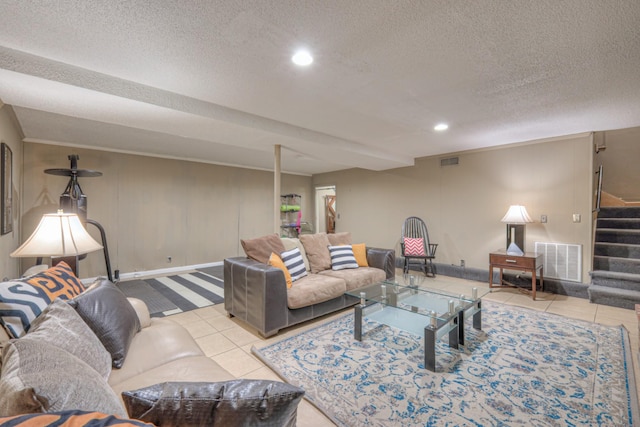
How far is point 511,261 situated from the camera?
4.12m

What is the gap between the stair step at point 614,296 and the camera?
11.5 ft

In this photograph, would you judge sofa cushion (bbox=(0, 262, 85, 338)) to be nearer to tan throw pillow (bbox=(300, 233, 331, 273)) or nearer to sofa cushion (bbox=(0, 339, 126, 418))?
sofa cushion (bbox=(0, 339, 126, 418))

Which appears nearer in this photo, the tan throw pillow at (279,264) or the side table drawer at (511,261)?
the tan throw pillow at (279,264)

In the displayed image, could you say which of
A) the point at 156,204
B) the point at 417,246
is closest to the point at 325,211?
the point at 417,246

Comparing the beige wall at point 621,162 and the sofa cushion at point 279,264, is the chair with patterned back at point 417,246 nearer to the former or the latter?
the sofa cushion at point 279,264

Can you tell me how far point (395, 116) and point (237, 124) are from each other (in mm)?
1872

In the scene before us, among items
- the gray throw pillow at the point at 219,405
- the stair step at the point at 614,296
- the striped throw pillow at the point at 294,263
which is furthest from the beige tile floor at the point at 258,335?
the gray throw pillow at the point at 219,405

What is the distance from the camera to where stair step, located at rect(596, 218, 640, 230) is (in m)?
4.43

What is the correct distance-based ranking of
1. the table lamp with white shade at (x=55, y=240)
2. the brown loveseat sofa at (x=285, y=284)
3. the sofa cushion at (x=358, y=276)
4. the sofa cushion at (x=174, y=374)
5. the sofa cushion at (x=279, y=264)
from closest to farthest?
the sofa cushion at (x=174, y=374) < the table lamp with white shade at (x=55, y=240) < the brown loveseat sofa at (x=285, y=284) < the sofa cushion at (x=279, y=264) < the sofa cushion at (x=358, y=276)

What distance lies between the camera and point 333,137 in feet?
14.2

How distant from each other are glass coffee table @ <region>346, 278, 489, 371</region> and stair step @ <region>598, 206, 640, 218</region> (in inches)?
152

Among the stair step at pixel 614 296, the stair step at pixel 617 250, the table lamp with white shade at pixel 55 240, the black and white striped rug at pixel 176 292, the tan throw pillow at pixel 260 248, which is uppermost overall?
the table lamp with white shade at pixel 55 240

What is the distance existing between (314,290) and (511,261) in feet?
10.2

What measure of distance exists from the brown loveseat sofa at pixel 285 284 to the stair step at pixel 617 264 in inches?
124
